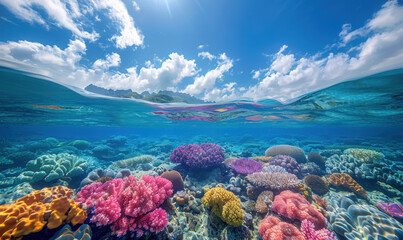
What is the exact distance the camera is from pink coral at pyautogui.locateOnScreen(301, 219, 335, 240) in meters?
2.81

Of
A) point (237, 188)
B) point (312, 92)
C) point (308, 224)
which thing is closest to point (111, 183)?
point (237, 188)

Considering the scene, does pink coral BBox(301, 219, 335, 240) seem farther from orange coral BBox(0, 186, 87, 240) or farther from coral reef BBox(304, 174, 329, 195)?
orange coral BBox(0, 186, 87, 240)

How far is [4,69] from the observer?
293 inches

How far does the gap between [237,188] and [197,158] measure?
7.92 feet

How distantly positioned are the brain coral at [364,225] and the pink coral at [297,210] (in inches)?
19.5

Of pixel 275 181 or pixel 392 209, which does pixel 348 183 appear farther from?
pixel 275 181

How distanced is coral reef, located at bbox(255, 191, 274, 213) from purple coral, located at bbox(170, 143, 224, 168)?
2.83 m

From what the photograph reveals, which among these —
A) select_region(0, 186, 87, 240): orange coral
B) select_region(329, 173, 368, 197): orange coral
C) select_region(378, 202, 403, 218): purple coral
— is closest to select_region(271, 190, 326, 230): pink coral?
select_region(378, 202, 403, 218): purple coral

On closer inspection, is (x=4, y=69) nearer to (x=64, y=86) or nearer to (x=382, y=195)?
(x=64, y=86)

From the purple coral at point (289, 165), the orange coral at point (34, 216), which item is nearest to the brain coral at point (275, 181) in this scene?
the purple coral at point (289, 165)

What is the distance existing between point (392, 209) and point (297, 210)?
4233 millimetres

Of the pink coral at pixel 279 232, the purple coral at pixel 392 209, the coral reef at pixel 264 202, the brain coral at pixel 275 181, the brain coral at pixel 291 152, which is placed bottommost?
the brain coral at pixel 291 152

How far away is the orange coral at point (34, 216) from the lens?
224cm

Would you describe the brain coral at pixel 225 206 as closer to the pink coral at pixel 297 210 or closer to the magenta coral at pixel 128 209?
the pink coral at pixel 297 210
